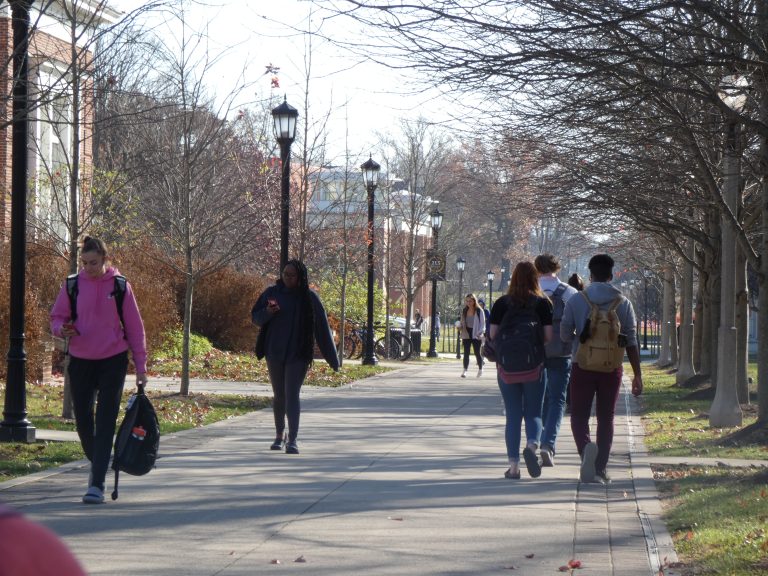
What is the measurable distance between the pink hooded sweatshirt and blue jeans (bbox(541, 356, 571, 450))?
4164 millimetres

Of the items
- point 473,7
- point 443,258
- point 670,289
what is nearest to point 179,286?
point 443,258

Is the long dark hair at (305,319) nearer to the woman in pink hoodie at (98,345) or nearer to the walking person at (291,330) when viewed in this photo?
the walking person at (291,330)

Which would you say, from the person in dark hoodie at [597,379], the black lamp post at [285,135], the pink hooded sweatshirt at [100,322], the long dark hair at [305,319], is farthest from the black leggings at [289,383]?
the black lamp post at [285,135]

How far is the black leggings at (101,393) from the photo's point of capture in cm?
796

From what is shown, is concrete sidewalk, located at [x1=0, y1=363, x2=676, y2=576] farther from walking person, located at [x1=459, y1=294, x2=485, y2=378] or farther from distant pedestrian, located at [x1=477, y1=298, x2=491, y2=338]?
walking person, located at [x1=459, y1=294, x2=485, y2=378]

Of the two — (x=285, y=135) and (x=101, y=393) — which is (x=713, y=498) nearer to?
(x=101, y=393)

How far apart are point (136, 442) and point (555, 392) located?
4.40 meters

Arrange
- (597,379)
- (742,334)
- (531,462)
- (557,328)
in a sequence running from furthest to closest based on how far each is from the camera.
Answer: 1. (742,334)
2. (557,328)
3. (531,462)
4. (597,379)

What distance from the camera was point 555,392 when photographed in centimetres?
1088

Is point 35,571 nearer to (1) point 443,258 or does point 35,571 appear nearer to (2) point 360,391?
(2) point 360,391

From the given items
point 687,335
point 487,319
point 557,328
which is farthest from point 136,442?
point 687,335

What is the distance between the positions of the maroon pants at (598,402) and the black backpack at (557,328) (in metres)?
0.66

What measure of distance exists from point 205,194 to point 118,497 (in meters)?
9.50

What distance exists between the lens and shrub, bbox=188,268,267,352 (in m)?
28.0
